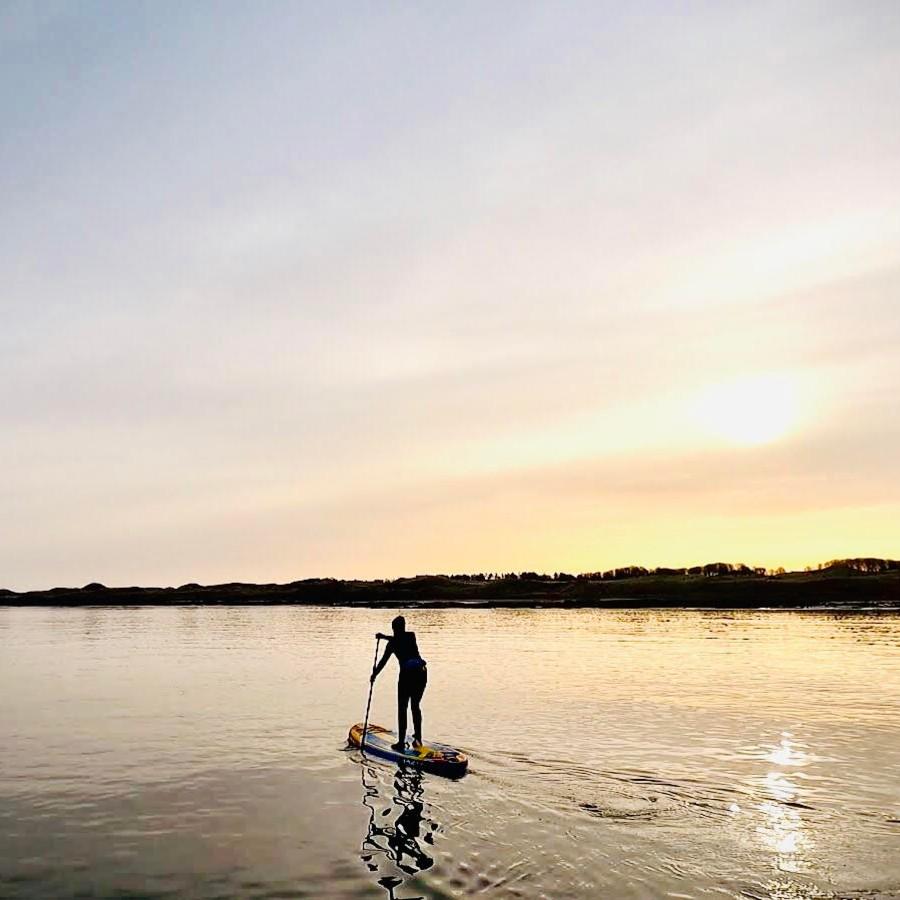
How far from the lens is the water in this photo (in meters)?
14.6

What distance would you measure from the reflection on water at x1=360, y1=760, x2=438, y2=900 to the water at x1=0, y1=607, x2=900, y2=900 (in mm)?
70

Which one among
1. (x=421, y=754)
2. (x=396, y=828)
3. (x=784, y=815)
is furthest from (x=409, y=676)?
(x=784, y=815)

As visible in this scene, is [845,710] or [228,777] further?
[845,710]

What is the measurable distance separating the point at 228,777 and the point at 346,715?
11043mm

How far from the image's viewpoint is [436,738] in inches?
1101

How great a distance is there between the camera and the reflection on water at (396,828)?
15.0 metres

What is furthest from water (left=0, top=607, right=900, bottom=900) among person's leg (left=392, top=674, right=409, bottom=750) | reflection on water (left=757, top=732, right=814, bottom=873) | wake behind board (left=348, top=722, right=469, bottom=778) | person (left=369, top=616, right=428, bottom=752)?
person (left=369, top=616, right=428, bottom=752)

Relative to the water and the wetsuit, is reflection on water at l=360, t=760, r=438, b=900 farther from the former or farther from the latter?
the wetsuit

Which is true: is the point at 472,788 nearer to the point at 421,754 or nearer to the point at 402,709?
the point at 421,754

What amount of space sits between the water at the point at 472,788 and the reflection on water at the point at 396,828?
70 mm

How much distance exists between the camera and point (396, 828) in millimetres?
17516

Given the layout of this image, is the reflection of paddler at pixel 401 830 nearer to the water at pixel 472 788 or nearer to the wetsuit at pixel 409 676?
the water at pixel 472 788

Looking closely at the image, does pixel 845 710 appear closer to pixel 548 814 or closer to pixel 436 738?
pixel 436 738

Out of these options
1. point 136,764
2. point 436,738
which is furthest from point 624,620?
point 136,764
